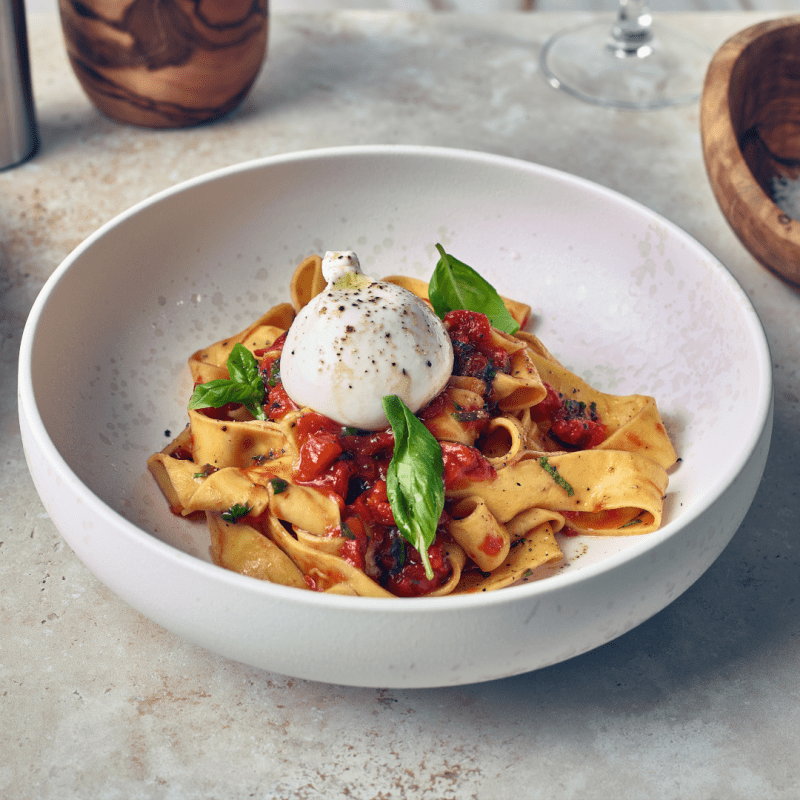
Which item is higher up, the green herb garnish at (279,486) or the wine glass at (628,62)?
the green herb garnish at (279,486)

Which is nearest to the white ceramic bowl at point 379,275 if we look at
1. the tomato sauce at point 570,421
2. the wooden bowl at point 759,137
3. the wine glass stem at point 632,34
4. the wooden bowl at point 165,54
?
the tomato sauce at point 570,421

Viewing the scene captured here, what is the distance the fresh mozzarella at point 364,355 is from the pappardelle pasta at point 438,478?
7 cm

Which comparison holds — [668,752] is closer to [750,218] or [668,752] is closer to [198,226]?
[750,218]

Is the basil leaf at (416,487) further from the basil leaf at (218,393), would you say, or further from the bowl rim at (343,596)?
the basil leaf at (218,393)

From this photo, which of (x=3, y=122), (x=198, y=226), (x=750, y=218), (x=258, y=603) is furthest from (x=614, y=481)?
(x=3, y=122)

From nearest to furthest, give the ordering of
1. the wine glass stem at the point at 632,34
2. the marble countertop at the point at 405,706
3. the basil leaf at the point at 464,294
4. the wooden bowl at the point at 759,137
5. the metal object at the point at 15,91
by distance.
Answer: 1. the marble countertop at the point at 405,706
2. the basil leaf at the point at 464,294
3. the wooden bowl at the point at 759,137
4. the metal object at the point at 15,91
5. the wine glass stem at the point at 632,34

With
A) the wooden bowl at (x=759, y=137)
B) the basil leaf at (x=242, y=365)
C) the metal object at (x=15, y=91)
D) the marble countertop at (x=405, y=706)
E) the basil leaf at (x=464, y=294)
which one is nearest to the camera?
the marble countertop at (x=405, y=706)

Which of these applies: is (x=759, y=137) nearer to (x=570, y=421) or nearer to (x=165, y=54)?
(x=570, y=421)

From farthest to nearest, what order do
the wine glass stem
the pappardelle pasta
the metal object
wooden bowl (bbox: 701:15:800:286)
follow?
the wine glass stem < the metal object < wooden bowl (bbox: 701:15:800:286) < the pappardelle pasta

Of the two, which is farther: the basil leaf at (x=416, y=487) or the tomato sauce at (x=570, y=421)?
the tomato sauce at (x=570, y=421)

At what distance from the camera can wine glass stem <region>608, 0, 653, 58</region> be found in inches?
204

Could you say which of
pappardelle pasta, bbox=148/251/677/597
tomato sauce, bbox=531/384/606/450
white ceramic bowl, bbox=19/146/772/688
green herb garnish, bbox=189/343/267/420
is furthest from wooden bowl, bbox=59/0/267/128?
tomato sauce, bbox=531/384/606/450

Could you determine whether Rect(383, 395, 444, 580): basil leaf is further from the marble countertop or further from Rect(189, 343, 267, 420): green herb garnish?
Rect(189, 343, 267, 420): green herb garnish

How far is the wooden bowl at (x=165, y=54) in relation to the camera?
3.98 m
